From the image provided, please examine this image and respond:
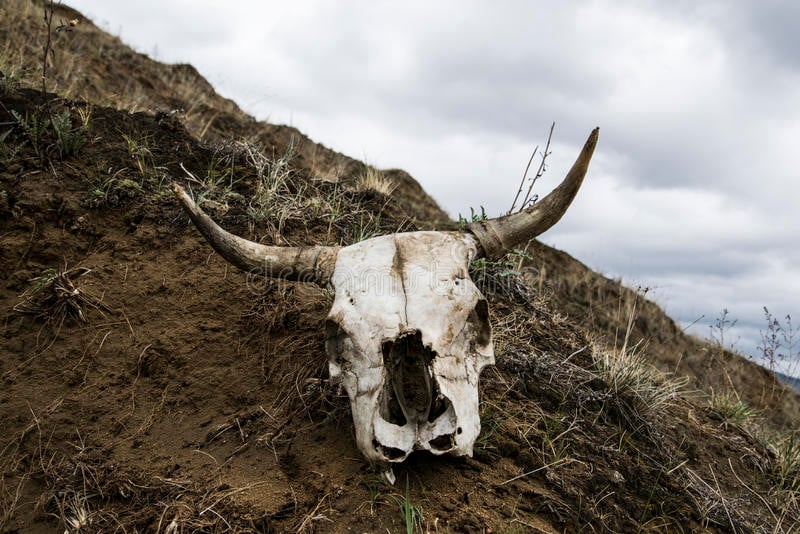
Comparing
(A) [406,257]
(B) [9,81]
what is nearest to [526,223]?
(A) [406,257]

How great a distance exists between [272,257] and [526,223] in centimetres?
149

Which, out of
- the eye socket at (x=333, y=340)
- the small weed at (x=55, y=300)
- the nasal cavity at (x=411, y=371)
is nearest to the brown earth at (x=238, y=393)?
the small weed at (x=55, y=300)

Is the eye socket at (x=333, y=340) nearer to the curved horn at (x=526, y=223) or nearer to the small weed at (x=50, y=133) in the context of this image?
the curved horn at (x=526, y=223)

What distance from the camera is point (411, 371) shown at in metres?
3.23

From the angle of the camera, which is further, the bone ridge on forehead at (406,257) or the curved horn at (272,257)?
the curved horn at (272,257)

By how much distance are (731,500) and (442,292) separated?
258 centimetres

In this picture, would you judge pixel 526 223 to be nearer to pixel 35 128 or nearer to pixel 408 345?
pixel 408 345

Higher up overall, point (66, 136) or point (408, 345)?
point (66, 136)

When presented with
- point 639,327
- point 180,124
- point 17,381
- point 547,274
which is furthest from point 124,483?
point 639,327

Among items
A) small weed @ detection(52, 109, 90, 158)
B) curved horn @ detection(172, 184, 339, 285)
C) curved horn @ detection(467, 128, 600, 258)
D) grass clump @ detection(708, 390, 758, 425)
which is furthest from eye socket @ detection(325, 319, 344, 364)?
grass clump @ detection(708, 390, 758, 425)

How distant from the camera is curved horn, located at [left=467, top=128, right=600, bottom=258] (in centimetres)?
370

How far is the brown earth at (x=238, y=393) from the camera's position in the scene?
10.3ft

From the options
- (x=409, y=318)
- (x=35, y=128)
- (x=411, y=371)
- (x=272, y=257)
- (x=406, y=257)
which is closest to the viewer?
(x=409, y=318)

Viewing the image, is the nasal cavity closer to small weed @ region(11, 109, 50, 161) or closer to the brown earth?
the brown earth
